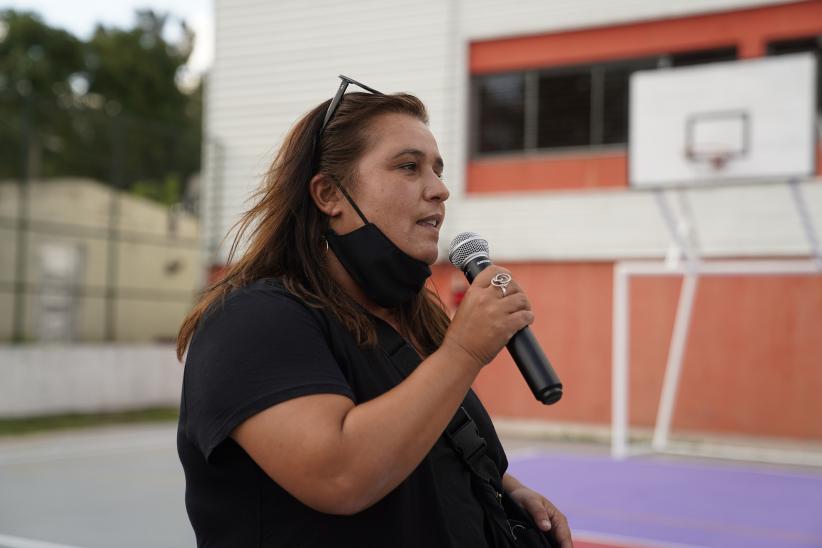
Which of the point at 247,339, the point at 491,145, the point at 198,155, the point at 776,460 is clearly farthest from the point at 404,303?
the point at 198,155

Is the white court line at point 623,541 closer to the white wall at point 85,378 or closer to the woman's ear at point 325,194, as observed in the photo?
the woman's ear at point 325,194

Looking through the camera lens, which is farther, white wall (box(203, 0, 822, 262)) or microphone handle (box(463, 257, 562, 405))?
white wall (box(203, 0, 822, 262))

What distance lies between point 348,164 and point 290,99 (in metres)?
16.7

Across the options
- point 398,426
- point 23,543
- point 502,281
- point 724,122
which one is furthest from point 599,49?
point 398,426

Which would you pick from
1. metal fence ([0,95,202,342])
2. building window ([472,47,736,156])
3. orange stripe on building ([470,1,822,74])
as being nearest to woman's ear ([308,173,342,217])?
orange stripe on building ([470,1,822,74])

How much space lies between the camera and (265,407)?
1.63 m

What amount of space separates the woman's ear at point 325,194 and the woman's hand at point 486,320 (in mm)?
417

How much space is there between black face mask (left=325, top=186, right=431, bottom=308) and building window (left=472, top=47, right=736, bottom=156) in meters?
14.1

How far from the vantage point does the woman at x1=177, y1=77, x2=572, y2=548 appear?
1.62 m

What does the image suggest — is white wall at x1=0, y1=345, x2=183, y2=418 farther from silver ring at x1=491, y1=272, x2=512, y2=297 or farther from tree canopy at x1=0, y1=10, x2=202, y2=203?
silver ring at x1=491, y1=272, x2=512, y2=297

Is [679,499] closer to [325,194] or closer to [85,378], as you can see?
[325,194]

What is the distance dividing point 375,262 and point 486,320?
1.19 feet

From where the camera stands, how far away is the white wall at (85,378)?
15.9 metres

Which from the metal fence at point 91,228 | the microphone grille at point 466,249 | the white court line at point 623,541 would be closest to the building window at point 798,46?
the white court line at point 623,541
